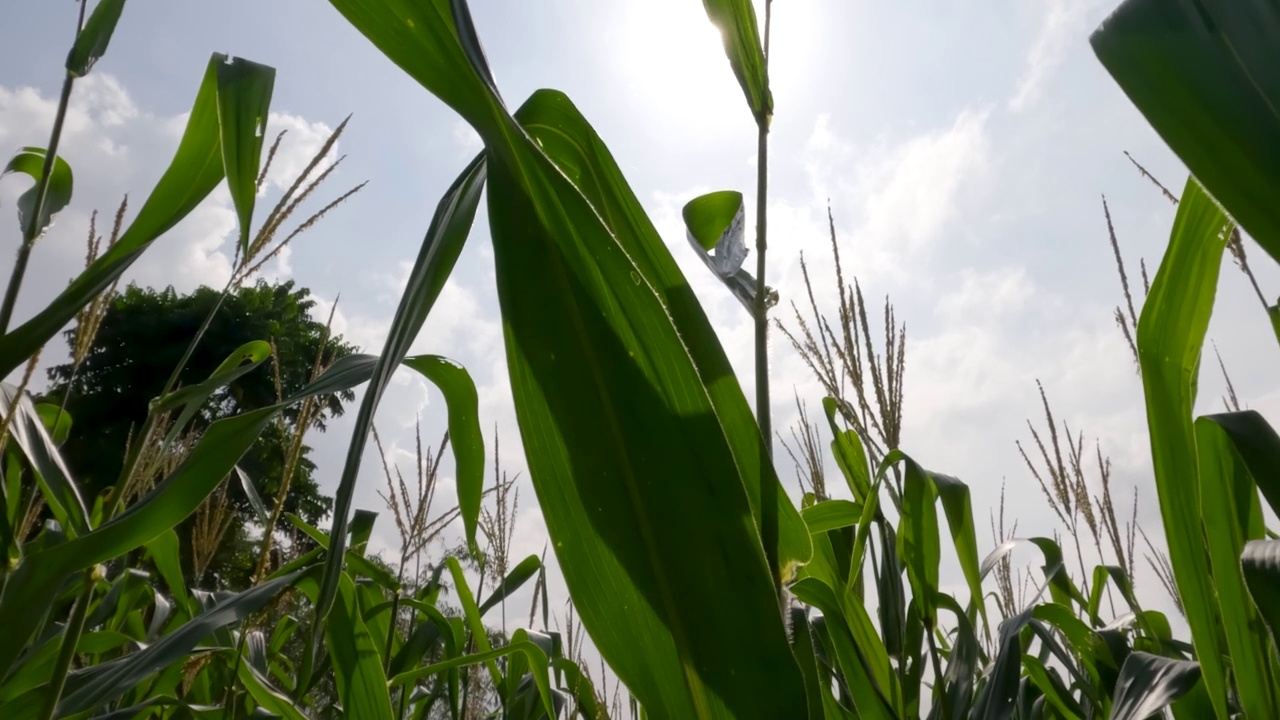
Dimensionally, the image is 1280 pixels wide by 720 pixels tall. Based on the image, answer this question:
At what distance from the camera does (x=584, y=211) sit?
1.20ft

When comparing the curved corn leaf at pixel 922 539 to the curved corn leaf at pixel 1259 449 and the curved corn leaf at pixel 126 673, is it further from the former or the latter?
the curved corn leaf at pixel 126 673

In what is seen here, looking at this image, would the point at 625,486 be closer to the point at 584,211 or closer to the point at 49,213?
the point at 584,211

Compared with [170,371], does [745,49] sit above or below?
below

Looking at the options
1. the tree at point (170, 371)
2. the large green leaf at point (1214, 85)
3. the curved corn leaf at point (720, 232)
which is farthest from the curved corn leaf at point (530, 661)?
the tree at point (170, 371)

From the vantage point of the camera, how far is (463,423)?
854 mm

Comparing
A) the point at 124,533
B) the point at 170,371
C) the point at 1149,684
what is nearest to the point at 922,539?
the point at 1149,684

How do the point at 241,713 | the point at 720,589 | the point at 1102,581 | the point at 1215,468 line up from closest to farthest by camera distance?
1. the point at 720,589
2. the point at 1215,468
3. the point at 1102,581
4. the point at 241,713

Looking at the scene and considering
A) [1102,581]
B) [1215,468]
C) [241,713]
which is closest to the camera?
[1215,468]

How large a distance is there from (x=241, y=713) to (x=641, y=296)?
1.73 metres

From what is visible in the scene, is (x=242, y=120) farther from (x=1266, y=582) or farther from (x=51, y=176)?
(x=1266, y=582)

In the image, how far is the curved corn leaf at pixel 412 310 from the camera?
0.38 m

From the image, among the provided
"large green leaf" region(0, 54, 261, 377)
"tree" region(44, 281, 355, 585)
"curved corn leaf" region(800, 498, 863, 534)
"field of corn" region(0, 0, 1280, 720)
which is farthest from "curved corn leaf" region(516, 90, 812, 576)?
"tree" region(44, 281, 355, 585)

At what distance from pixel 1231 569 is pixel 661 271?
2.07ft

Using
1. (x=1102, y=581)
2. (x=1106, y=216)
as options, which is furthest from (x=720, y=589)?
(x=1102, y=581)
